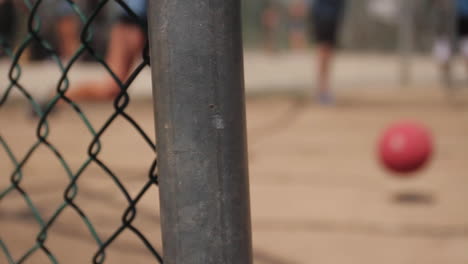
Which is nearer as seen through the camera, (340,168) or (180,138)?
(180,138)

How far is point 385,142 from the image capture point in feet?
12.4

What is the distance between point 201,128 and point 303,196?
3.04 metres

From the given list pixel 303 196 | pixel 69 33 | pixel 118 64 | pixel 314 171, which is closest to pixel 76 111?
Answer: pixel 303 196

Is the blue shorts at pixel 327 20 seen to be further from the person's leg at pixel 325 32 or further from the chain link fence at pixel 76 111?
the chain link fence at pixel 76 111

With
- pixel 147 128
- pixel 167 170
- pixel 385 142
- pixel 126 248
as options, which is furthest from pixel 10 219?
pixel 147 128

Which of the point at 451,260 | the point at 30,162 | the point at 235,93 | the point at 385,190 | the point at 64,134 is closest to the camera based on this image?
the point at 235,93

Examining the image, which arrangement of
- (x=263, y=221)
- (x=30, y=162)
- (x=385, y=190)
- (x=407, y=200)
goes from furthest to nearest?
(x=30, y=162)
(x=385, y=190)
(x=407, y=200)
(x=263, y=221)

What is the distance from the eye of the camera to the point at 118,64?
527 centimetres

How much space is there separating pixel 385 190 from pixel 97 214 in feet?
6.12

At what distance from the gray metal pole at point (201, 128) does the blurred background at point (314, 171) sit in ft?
3.10

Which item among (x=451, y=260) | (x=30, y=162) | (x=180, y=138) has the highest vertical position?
(x=180, y=138)

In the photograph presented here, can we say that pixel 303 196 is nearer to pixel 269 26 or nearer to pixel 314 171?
pixel 314 171

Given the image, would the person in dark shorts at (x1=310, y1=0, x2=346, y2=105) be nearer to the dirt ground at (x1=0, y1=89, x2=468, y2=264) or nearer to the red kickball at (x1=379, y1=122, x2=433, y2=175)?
the dirt ground at (x1=0, y1=89, x2=468, y2=264)

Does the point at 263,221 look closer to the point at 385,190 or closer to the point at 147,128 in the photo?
the point at 385,190
